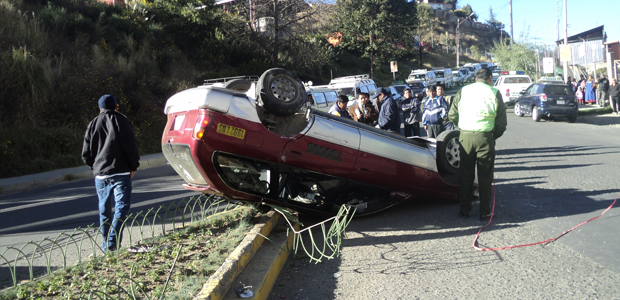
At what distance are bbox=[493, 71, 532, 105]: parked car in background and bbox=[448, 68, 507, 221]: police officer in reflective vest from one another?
874 inches

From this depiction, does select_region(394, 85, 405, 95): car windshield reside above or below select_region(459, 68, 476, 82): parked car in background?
below

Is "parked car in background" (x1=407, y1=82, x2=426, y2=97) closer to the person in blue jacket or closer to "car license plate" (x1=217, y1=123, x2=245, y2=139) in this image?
the person in blue jacket

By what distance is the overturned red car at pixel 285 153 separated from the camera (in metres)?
5.20

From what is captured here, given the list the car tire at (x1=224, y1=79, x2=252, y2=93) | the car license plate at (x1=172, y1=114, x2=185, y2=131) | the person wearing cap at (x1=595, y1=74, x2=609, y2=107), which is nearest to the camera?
the car license plate at (x1=172, y1=114, x2=185, y2=131)

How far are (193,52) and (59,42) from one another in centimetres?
Result: 940

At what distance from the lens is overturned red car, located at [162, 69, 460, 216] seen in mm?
5203

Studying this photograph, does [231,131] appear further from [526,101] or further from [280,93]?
[526,101]

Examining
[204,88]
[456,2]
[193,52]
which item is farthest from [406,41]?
[456,2]

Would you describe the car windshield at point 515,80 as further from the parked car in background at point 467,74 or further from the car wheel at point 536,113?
the parked car in background at point 467,74

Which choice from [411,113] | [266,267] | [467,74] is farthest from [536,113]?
[467,74]

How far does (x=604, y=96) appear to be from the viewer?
25516 millimetres

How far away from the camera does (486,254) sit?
491 cm

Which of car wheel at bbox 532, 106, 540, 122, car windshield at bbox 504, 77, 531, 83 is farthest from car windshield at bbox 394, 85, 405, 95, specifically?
car wheel at bbox 532, 106, 540, 122

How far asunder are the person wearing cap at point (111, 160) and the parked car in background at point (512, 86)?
82.7 feet
